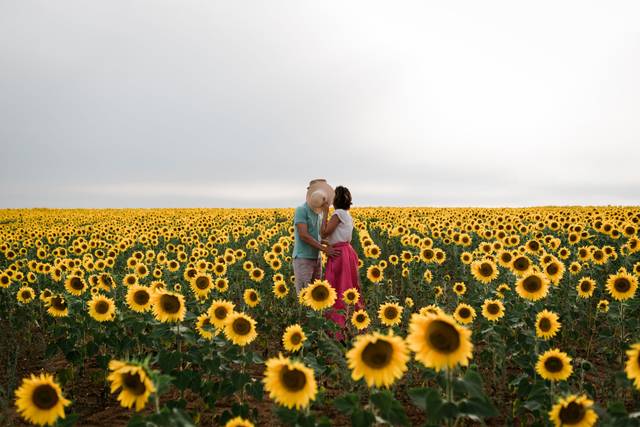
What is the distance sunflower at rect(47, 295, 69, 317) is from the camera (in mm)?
6288

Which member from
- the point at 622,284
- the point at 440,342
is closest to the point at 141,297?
the point at 440,342

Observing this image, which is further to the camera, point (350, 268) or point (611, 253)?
point (611, 253)

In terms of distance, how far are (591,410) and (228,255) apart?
29.9 feet

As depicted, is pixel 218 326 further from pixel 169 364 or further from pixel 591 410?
pixel 591 410

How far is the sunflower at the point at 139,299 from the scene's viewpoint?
554cm

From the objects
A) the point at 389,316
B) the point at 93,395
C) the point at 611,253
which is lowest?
the point at 93,395

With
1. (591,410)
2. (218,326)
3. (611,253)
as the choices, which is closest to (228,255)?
(218,326)

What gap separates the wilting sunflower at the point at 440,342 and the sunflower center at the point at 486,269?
16.7 feet

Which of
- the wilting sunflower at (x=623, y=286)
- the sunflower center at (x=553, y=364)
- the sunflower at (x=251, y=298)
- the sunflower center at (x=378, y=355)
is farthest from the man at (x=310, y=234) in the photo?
the sunflower center at (x=378, y=355)

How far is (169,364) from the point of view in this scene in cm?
438

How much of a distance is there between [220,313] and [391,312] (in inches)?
98.4

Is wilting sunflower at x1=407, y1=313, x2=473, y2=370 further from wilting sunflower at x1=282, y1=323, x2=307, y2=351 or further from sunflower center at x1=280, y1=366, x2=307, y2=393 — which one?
wilting sunflower at x1=282, y1=323, x2=307, y2=351

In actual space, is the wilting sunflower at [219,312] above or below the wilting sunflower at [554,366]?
above

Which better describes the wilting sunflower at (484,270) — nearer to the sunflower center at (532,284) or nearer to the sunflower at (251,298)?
the sunflower center at (532,284)
